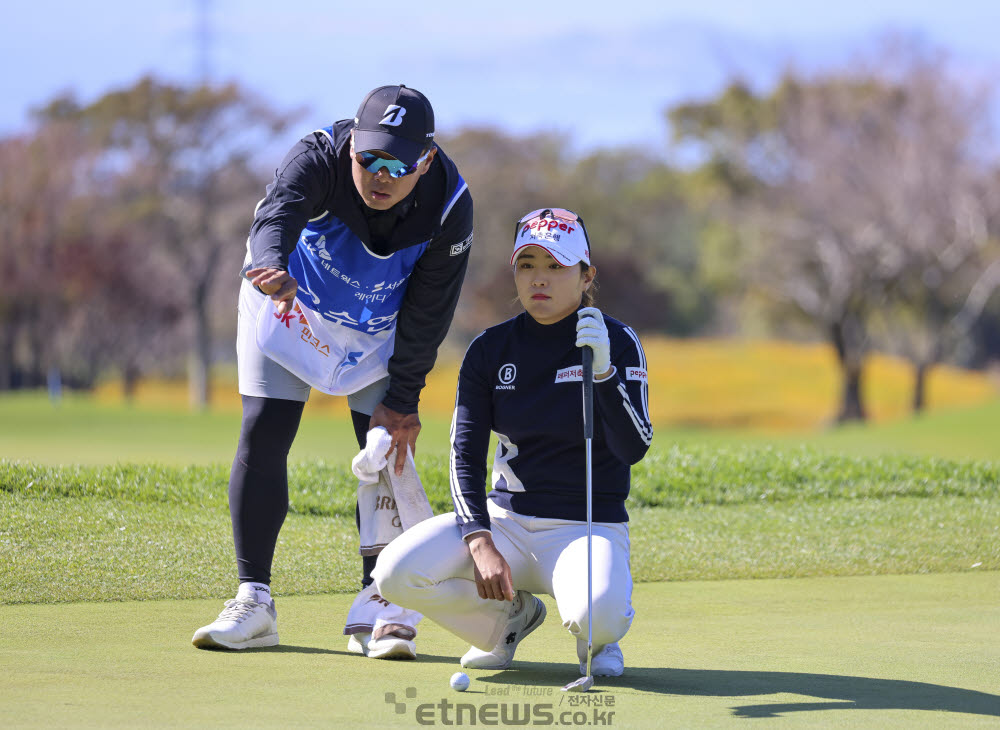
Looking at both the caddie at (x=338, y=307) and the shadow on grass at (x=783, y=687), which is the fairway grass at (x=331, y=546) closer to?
the caddie at (x=338, y=307)

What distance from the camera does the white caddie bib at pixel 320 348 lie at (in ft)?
13.8

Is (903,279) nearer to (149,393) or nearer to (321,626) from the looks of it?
(149,393)

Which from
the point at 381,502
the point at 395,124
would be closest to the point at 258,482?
the point at 381,502

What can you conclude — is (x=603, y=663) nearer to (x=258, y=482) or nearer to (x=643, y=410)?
(x=643, y=410)

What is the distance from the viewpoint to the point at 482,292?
44.6 meters

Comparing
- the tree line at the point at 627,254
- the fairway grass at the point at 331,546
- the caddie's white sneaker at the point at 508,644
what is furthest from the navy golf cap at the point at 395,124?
the tree line at the point at 627,254

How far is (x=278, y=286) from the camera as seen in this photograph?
3789 mm

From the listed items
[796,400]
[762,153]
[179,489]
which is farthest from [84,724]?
[796,400]

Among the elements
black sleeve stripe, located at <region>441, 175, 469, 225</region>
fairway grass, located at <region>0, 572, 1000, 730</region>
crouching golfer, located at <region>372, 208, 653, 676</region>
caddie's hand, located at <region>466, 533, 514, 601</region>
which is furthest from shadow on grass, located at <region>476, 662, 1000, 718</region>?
black sleeve stripe, located at <region>441, 175, 469, 225</region>

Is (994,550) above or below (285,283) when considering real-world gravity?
below

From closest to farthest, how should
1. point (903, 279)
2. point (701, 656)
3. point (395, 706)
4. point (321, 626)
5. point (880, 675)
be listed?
point (395, 706) < point (880, 675) < point (701, 656) < point (321, 626) < point (903, 279)

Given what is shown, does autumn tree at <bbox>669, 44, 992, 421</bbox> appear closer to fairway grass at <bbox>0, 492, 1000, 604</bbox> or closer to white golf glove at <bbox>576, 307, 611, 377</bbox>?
fairway grass at <bbox>0, 492, 1000, 604</bbox>

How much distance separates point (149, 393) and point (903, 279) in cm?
2634

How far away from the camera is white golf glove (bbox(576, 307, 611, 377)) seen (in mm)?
3566
